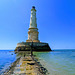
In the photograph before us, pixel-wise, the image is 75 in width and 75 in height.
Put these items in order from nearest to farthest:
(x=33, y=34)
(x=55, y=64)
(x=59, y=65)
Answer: (x=59, y=65)
(x=55, y=64)
(x=33, y=34)

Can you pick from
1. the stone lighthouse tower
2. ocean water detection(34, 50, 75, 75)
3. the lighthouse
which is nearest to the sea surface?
ocean water detection(34, 50, 75, 75)

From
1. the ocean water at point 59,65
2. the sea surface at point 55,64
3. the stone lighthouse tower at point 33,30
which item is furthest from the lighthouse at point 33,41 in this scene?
the ocean water at point 59,65

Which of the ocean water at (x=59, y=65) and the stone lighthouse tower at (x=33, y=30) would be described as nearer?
the ocean water at (x=59, y=65)

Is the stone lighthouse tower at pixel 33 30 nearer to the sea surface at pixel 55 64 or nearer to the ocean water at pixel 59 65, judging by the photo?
the sea surface at pixel 55 64

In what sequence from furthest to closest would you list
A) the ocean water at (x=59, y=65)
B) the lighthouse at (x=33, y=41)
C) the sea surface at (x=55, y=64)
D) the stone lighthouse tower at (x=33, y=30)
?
the stone lighthouse tower at (x=33, y=30)
the lighthouse at (x=33, y=41)
the sea surface at (x=55, y=64)
the ocean water at (x=59, y=65)

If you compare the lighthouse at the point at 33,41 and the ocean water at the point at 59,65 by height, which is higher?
the lighthouse at the point at 33,41

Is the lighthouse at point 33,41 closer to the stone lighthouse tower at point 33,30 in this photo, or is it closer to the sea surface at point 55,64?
the stone lighthouse tower at point 33,30

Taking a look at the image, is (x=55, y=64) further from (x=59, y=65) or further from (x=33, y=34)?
(x=33, y=34)

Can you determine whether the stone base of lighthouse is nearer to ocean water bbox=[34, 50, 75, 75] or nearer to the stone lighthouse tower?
the stone lighthouse tower

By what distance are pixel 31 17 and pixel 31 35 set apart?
8692 mm

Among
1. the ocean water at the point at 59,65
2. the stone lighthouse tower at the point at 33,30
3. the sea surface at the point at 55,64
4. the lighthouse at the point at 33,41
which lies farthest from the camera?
the stone lighthouse tower at the point at 33,30

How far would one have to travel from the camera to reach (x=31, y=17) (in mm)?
40781

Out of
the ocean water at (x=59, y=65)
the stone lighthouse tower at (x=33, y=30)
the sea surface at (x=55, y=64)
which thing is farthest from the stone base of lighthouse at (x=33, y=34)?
the ocean water at (x=59, y=65)

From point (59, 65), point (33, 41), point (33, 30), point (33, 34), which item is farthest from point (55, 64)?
point (33, 30)
